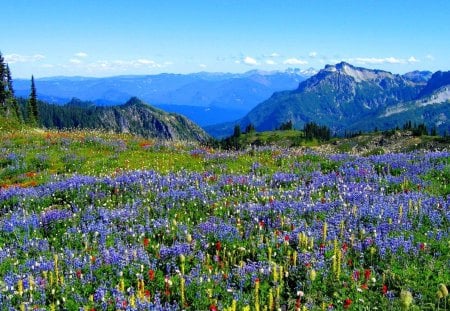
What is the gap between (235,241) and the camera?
9.42 metres

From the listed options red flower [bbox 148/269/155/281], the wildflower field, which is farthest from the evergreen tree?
red flower [bbox 148/269/155/281]

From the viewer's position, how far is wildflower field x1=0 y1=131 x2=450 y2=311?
7.19 meters

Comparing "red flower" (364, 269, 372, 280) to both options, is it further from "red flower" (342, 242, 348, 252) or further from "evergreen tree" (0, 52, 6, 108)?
"evergreen tree" (0, 52, 6, 108)

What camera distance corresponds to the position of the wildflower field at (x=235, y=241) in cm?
719

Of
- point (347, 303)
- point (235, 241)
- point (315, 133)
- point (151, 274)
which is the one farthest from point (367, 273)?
point (315, 133)

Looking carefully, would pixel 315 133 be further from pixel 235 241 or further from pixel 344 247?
pixel 344 247

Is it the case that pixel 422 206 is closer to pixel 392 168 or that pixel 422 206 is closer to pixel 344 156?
pixel 392 168

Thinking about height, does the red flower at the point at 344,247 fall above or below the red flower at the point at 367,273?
above

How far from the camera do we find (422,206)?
35.1 ft

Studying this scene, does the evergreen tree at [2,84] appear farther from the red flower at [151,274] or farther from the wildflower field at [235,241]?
the red flower at [151,274]

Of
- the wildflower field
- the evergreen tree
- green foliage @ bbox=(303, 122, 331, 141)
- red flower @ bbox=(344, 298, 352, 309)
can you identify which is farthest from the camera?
green foliage @ bbox=(303, 122, 331, 141)

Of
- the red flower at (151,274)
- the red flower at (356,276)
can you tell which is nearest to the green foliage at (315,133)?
the red flower at (356,276)

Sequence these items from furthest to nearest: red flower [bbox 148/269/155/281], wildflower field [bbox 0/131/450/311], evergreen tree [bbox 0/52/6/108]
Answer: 1. evergreen tree [bbox 0/52/6/108]
2. red flower [bbox 148/269/155/281]
3. wildflower field [bbox 0/131/450/311]

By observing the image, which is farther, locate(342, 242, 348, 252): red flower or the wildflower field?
locate(342, 242, 348, 252): red flower
